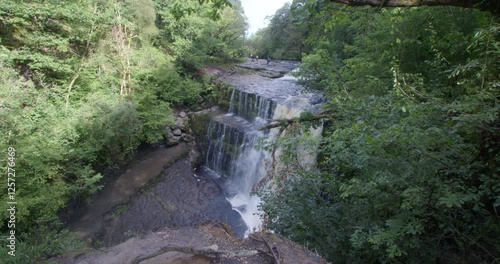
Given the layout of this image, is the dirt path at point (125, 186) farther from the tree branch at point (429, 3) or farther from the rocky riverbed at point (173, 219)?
the tree branch at point (429, 3)

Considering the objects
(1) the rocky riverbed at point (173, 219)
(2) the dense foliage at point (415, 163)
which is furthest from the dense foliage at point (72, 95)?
(2) the dense foliage at point (415, 163)

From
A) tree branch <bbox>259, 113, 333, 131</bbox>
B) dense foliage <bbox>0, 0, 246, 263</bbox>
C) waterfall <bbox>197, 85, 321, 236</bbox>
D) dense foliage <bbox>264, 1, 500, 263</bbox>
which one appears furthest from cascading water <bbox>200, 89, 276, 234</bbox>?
dense foliage <bbox>264, 1, 500, 263</bbox>

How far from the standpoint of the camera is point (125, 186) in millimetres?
10008

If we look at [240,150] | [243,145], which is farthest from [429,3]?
[240,150]

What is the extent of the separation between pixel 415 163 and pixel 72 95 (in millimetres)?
11989

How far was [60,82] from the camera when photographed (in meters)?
10.3

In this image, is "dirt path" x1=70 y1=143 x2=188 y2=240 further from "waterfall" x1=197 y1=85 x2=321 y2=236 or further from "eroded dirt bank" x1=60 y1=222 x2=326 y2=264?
"eroded dirt bank" x1=60 y1=222 x2=326 y2=264

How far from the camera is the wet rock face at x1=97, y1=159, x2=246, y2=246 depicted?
27.2ft

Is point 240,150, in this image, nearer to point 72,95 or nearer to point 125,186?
point 125,186

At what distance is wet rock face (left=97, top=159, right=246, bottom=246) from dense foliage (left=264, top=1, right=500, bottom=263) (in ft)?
15.8

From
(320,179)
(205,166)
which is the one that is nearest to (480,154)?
(320,179)

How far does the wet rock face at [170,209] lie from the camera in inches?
327

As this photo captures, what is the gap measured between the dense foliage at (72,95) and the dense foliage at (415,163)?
4.14 m

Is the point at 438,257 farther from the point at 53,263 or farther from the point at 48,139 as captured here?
the point at 48,139
